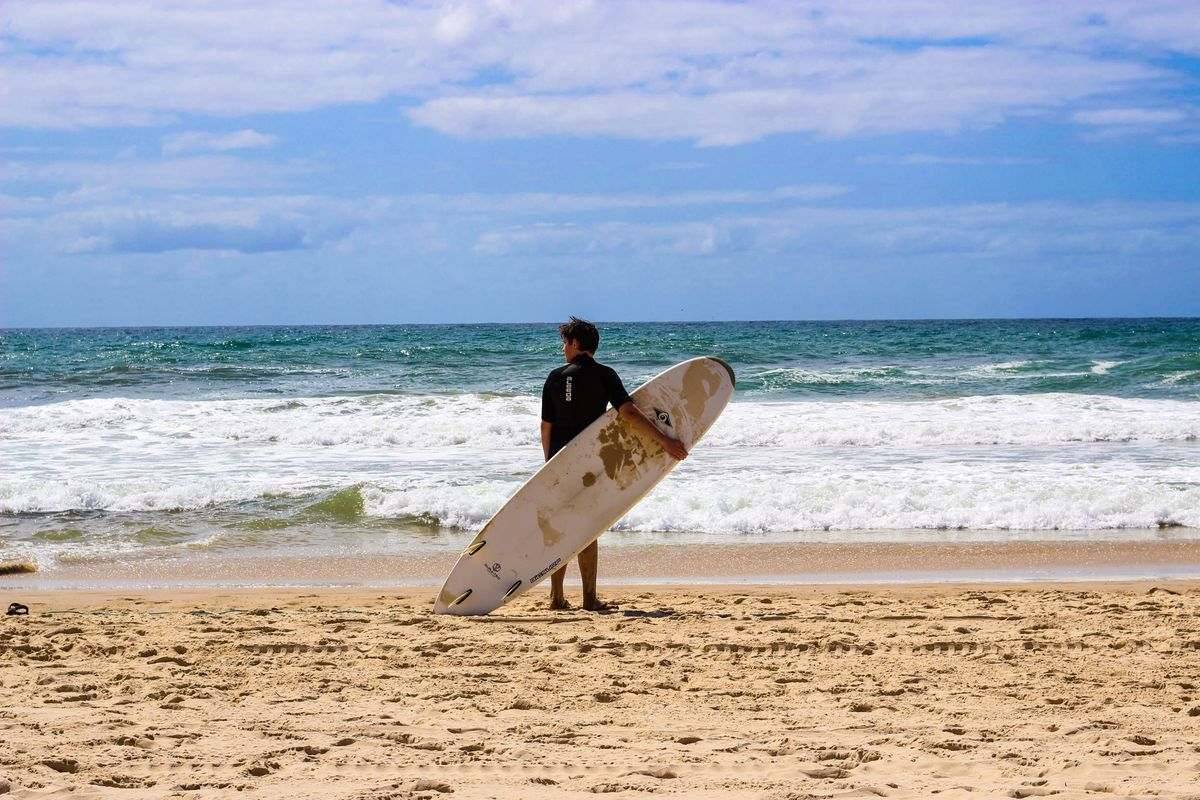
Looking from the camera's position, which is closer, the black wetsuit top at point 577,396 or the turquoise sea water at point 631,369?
the black wetsuit top at point 577,396

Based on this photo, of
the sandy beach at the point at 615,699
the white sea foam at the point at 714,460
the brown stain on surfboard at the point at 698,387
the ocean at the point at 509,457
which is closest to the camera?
the sandy beach at the point at 615,699

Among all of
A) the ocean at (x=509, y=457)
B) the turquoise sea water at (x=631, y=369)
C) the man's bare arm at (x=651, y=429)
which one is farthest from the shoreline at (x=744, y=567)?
the turquoise sea water at (x=631, y=369)

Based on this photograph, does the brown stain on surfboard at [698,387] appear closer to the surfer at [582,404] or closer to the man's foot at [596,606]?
the surfer at [582,404]

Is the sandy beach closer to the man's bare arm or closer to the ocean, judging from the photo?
the man's bare arm

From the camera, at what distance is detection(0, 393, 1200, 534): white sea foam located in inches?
331

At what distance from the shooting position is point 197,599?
19.8 feet

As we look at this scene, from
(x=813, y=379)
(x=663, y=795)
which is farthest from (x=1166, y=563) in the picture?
(x=813, y=379)

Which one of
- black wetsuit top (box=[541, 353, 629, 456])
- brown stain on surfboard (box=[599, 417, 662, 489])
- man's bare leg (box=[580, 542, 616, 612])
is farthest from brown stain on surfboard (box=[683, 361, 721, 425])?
man's bare leg (box=[580, 542, 616, 612])

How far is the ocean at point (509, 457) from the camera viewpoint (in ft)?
26.7

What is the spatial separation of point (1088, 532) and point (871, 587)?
8.40 feet

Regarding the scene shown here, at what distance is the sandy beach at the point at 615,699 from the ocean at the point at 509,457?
2.43 meters

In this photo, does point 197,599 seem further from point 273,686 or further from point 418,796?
point 418,796

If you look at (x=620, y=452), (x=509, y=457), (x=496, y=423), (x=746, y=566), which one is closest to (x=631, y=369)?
(x=496, y=423)

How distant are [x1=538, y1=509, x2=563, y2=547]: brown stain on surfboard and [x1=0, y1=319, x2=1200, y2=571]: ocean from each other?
86.8 inches
